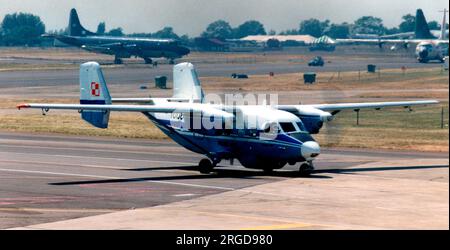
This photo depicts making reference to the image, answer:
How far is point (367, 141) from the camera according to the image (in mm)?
63906

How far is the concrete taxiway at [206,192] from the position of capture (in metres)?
33.1

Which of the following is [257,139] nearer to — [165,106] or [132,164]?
[165,106]

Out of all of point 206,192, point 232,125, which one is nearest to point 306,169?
point 232,125

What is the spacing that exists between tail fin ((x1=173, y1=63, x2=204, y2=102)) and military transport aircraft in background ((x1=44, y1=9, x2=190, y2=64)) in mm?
115490

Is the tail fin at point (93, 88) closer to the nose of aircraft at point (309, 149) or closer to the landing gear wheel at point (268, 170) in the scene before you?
the landing gear wheel at point (268, 170)

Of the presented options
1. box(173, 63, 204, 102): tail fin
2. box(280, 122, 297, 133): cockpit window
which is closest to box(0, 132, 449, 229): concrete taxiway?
box(280, 122, 297, 133): cockpit window

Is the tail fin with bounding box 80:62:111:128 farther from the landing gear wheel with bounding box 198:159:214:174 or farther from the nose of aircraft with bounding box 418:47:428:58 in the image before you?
the nose of aircraft with bounding box 418:47:428:58

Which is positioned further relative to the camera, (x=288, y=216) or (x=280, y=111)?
(x=280, y=111)

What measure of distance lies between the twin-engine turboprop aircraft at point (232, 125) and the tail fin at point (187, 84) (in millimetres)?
458

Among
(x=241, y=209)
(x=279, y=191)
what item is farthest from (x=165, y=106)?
(x=241, y=209)

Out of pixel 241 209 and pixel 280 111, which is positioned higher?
pixel 280 111

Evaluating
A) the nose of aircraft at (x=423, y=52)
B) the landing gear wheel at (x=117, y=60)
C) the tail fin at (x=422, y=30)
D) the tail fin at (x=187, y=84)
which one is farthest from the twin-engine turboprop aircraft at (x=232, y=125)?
the tail fin at (x=422, y=30)

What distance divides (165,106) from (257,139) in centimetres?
503

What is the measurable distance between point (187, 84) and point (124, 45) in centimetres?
11965
